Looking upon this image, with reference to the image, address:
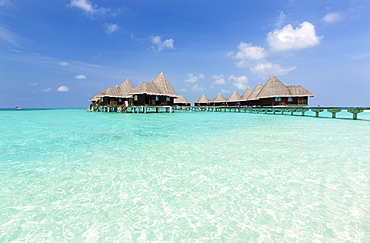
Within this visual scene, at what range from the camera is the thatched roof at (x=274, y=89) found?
28.7m

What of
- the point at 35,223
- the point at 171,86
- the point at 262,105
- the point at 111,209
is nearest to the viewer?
the point at 35,223

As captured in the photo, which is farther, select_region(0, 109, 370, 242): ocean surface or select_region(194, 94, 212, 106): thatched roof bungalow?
select_region(194, 94, 212, 106): thatched roof bungalow

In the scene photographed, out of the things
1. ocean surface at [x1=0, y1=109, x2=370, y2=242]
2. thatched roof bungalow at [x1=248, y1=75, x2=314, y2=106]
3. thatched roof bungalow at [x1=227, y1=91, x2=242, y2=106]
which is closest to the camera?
ocean surface at [x1=0, y1=109, x2=370, y2=242]

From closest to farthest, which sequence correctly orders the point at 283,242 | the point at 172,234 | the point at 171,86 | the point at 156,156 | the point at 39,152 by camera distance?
the point at 283,242, the point at 172,234, the point at 156,156, the point at 39,152, the point at 171,86

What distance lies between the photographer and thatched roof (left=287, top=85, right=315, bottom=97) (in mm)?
27933

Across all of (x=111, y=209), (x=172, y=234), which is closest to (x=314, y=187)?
(x=172, y=234)

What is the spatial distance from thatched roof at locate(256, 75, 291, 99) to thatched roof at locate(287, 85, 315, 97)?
65 cm

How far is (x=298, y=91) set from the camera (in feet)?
93.6

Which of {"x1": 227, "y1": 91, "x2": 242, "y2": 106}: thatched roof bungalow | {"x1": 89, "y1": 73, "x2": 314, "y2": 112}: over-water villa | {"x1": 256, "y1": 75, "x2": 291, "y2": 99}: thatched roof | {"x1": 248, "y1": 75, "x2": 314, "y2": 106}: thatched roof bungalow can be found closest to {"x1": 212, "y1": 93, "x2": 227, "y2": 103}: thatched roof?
{"x1": 227, "y1": 91, "x2": 242, "y2": 106}: thatched roof bungalow

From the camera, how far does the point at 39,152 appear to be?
18.9 feet

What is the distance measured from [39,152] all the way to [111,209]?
4.65 m

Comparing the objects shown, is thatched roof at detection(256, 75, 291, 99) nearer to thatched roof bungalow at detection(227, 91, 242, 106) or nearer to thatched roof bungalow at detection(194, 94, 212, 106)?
thatched roof bungalow at detection(227, 91, 242, 106)

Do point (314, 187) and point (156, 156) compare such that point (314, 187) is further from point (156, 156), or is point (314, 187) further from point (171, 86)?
point (171, 86)

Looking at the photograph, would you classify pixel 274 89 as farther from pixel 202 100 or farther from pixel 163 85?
pixel 202 100
